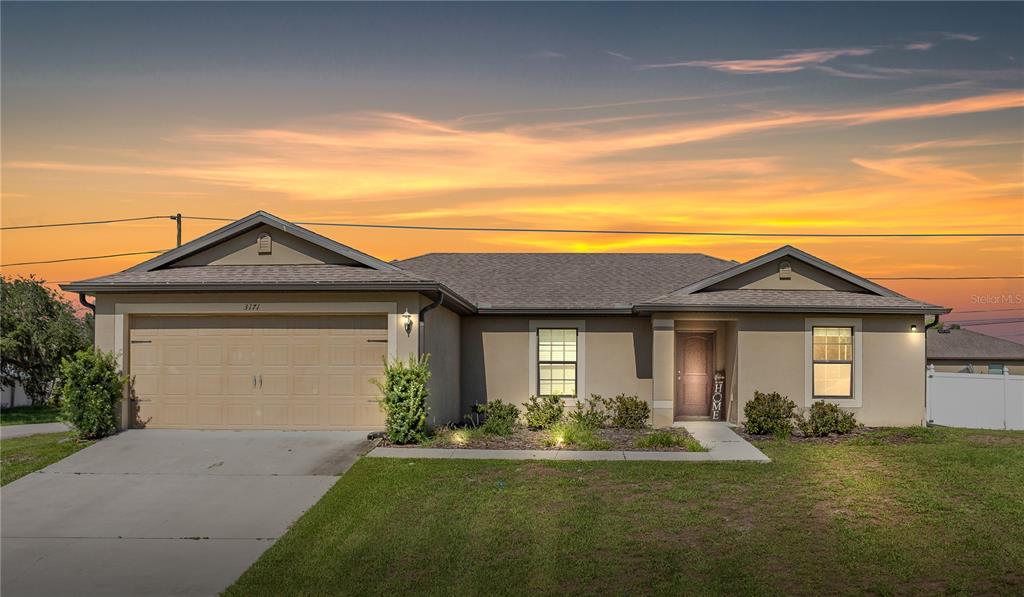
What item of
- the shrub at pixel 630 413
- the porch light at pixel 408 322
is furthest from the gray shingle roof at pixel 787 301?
the porch light at pixel 408 322

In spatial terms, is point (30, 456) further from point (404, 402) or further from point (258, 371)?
point (404, 402)

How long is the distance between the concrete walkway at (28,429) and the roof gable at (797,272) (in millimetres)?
15862

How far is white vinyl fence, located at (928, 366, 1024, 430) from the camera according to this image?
24.5 metres

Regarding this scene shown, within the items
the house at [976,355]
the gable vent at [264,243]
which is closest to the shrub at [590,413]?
the gable vent at [264,243]

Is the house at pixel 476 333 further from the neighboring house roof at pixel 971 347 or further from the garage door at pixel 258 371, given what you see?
the neighboring house roof at pixel 971 347

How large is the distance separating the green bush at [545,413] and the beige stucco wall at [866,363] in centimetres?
404

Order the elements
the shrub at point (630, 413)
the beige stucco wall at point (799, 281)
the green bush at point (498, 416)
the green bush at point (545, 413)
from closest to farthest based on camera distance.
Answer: the green bush at point (498, 416) < the green bush at point (545, 413) < the shrub at point (630, 413) < the beige stucco wall at point (799, 281)

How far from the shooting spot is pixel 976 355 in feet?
141

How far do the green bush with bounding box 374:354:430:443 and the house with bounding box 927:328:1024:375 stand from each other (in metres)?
33.8

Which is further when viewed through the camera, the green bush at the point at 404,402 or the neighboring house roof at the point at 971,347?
the neighboring house roof at the point at 971,347

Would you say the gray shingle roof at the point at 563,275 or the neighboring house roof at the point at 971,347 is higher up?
the gray shingle roof at the point at 563,275

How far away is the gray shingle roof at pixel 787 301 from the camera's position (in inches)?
758

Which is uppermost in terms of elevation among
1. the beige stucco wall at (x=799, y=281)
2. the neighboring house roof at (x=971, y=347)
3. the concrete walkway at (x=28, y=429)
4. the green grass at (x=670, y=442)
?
the beige stucco wall at (x=799, y=281)

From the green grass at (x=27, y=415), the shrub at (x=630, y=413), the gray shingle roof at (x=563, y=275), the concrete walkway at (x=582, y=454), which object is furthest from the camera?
the green grass at (x=27, y=415)
